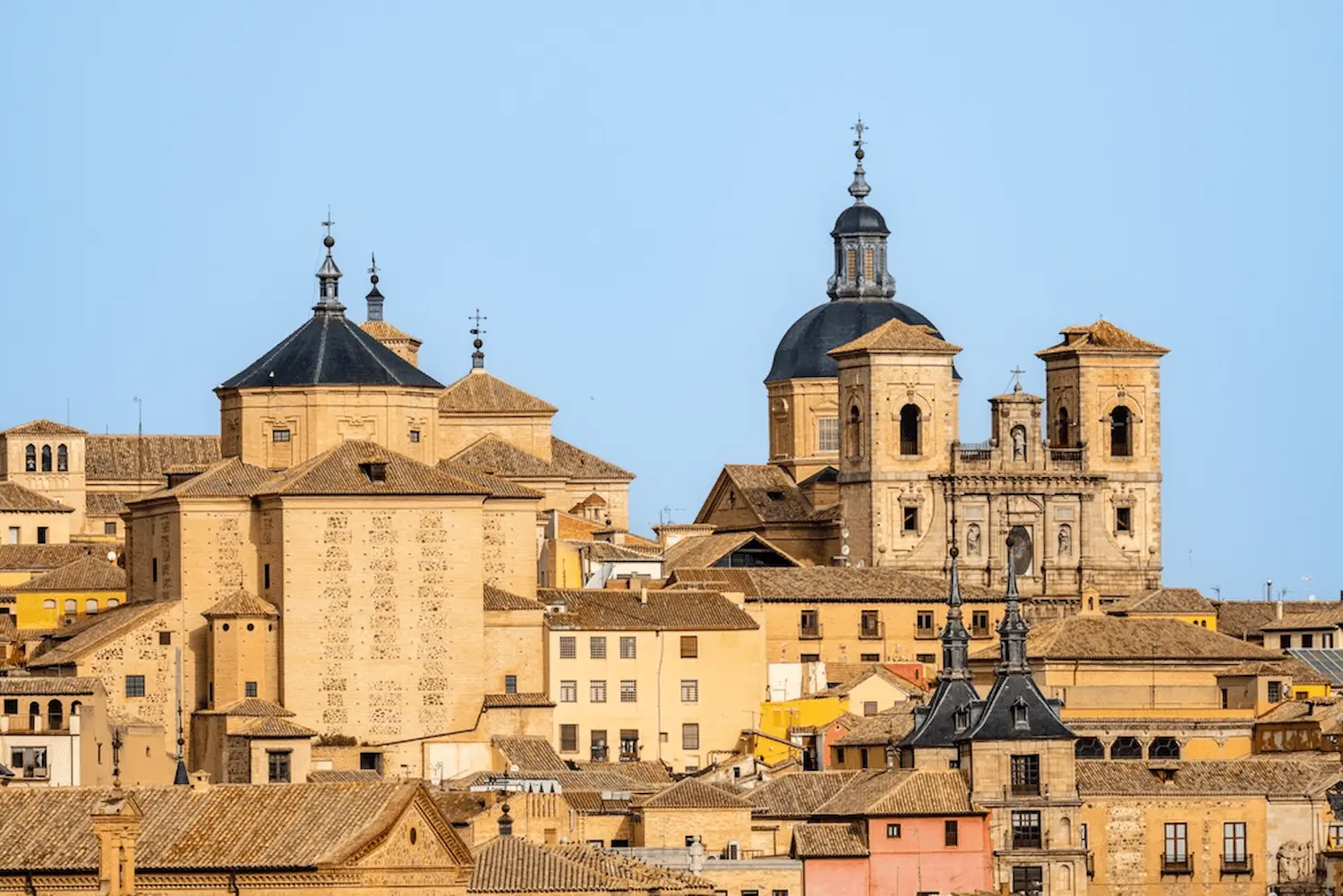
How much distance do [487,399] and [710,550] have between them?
8.57m

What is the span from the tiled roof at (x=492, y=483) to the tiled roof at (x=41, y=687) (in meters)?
14.0

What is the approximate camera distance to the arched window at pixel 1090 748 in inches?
4724

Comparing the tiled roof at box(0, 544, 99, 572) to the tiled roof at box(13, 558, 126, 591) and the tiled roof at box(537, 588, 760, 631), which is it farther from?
the tiled roof at box(537, 588, 760, 631)

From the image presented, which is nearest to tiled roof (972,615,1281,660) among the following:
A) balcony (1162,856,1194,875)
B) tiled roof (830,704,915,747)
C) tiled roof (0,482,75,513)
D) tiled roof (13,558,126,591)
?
tiled roof (830,704,915,747)

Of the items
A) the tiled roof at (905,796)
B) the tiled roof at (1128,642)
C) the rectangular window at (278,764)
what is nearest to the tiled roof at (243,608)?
the rectangular window at (278,764)

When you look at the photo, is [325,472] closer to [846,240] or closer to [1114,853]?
[1114,853]

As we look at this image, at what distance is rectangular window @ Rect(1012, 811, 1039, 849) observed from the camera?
103 m

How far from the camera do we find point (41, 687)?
107m

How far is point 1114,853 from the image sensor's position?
105 m

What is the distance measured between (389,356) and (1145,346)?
92.5 ft

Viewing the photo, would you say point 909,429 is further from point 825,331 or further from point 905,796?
point 905,796

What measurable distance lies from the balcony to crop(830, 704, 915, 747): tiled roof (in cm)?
846

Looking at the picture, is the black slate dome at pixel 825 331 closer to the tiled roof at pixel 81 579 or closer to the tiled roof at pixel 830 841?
the tiled roof at pixel 81 579

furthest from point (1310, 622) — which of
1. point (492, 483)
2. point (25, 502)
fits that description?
point (25, 502)
